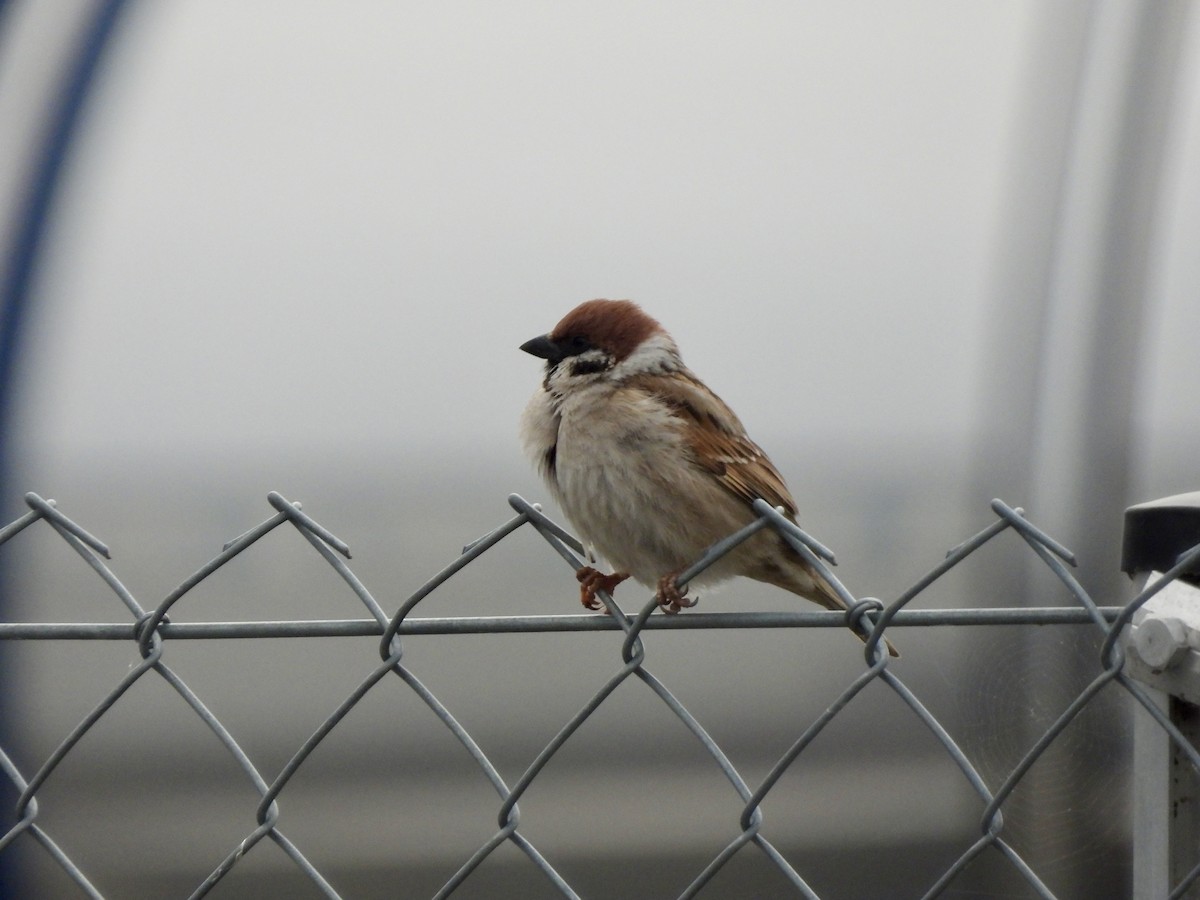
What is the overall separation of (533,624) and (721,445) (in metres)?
0.75

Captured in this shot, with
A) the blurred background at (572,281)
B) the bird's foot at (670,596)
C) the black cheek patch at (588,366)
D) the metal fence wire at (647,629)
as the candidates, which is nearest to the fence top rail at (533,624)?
the metal fence wire at (647,629)

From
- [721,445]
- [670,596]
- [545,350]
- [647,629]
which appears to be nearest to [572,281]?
[545,350]

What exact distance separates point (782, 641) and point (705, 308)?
751 millimetres

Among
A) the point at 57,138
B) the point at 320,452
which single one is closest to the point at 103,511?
the point at 320,452

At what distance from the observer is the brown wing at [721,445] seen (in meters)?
1.75

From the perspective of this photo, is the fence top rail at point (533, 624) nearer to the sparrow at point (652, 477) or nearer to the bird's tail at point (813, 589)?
the sparrow at point (652, 477)

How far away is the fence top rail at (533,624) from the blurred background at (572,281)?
4.84ft

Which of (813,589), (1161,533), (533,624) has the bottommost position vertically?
(813,589)

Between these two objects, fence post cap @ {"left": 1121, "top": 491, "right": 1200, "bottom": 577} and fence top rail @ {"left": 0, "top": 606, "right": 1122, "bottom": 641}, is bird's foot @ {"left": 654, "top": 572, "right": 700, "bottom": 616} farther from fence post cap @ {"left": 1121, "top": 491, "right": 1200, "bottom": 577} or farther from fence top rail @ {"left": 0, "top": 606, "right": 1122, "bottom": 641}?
fence post cap @ {"left": 1121, "top": 491, "right": 1200, "bottom": 577}

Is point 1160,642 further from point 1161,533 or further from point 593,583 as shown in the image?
point 593,583

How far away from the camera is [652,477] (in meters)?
1.70

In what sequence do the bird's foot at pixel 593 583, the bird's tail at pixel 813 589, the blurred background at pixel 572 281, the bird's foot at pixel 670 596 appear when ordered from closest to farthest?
the bird's foot at pixel 670 596 → the bird's foot at pixel 593 583 → the bird's tail at pixel 813 589 → the blurred background at pixel 572 281

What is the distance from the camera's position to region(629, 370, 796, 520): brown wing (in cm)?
175

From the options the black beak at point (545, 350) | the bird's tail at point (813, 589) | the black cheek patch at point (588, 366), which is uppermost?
the black beak at point (545, 350)
